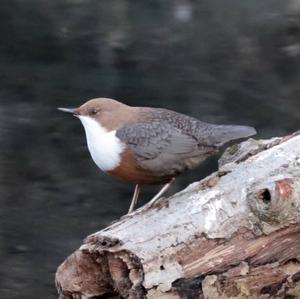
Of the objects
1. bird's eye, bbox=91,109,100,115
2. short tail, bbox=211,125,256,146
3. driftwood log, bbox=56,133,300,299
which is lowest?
driftwood log, bbox=56,133,300,299

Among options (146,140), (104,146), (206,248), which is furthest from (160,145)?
(206,248)

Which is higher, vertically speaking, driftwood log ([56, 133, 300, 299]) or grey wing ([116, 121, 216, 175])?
grey wing ([116, 121, 216, 175])

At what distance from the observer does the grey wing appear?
399 centimetres

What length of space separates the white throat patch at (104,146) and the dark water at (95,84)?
1527mm

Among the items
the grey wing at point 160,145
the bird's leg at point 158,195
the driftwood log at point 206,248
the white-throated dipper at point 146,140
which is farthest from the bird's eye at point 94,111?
the driftwood log at point 206,248

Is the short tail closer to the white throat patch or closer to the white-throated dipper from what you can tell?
the white-throated dipper

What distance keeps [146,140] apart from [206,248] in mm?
642

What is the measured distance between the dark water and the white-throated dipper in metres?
1.54

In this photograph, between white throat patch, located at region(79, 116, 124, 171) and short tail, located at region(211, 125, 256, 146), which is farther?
short tail, located at region(211, 125, 256, 146)

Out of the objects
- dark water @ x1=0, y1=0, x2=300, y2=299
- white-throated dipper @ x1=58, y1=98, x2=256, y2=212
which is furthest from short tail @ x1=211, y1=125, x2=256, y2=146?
dark water @ x1=0, y1=0, x2=300, y2=299

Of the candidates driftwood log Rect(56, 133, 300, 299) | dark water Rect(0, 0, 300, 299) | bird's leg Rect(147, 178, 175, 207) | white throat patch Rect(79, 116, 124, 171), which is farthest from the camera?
dark water Rect(0, 0, 300, 299)

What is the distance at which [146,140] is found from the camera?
13.2 feet

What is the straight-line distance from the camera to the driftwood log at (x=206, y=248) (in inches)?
136

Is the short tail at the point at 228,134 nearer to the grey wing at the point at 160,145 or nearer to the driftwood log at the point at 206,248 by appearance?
the grey wing at the point at 160,145
